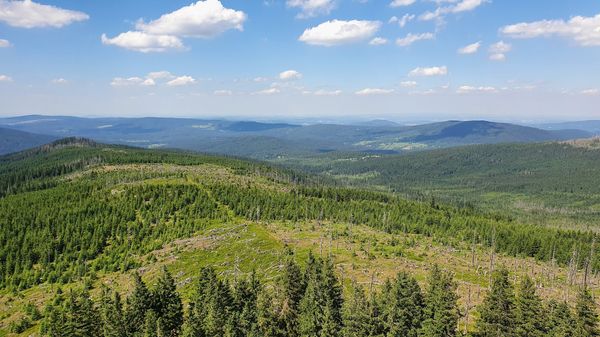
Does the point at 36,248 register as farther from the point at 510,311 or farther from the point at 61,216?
the point at 510,311

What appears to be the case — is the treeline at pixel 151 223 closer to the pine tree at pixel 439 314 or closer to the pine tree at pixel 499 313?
the pine tree at pixel 499 313

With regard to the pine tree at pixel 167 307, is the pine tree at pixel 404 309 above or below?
above

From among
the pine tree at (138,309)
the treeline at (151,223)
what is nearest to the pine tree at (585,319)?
the pine tree at (138,309)

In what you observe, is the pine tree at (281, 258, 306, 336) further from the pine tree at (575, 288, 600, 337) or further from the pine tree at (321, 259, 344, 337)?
the pine tree at (575, 288, 600, 337)

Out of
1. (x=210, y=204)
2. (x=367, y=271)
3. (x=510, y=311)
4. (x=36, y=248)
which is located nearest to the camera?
(x=510, y=311)

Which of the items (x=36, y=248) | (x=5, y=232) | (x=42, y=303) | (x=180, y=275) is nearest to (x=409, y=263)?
(x=180, y=275)

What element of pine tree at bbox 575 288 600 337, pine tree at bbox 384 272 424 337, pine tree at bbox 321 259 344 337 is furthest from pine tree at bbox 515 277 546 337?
pine tree at bbox 321 259 344 337
